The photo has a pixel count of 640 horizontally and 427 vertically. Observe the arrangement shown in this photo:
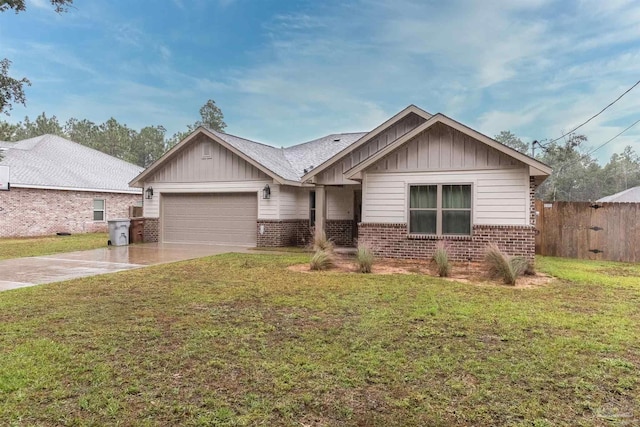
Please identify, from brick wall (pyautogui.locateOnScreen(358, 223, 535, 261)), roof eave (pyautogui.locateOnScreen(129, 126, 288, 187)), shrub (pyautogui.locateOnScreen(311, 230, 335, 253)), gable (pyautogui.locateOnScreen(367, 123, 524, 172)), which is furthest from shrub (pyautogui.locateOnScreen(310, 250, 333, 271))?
roof eave (pyautogui.locateOnScreen(129, 126, 288, 187))

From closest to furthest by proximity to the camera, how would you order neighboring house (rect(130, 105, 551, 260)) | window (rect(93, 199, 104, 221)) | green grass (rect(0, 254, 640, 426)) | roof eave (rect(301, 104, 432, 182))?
green grass (rect(0, 254, 640, 426)) < neighboring house (rect(130, 105, 551, 260)) < roof eave (rect(301, 104, 432, 182)) < window (rect(93, 199, 104, 221))

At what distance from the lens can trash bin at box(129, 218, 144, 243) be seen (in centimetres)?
1631

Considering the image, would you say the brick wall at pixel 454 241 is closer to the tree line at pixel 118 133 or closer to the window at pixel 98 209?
the window at pixel 98 209

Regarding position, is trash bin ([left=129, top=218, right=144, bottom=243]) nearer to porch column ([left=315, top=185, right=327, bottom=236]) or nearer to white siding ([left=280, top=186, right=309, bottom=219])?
white siding ([left=280, top=186, right=309, bottom=219])

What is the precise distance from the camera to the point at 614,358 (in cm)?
401

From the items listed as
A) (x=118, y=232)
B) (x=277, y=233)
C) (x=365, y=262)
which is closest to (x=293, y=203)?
(x=277, y=233)

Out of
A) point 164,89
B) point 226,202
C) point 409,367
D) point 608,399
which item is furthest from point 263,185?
point 164,89

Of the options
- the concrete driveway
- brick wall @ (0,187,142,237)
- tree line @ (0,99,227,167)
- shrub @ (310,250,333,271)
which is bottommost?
the concrete driveway

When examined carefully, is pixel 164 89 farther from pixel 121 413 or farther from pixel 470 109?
pixel 121 413

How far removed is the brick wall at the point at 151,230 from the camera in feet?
55.1

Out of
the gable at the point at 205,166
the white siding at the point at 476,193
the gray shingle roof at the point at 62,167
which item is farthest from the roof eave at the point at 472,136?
the gray shingle roof at the point at 62,167

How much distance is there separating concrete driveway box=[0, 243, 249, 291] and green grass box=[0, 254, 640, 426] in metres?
1.35

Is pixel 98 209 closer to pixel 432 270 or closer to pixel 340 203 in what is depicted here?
pixel 340 203

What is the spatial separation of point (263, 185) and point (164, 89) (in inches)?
774
